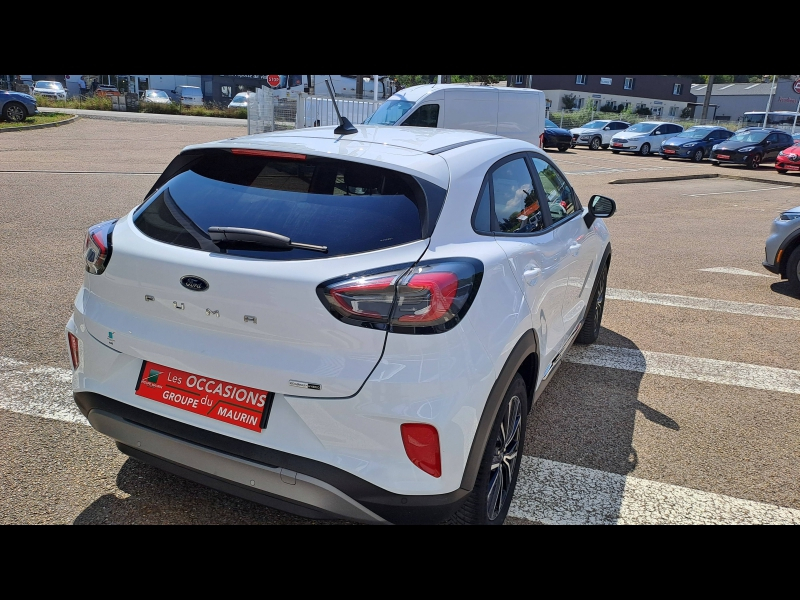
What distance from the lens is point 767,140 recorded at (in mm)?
27703

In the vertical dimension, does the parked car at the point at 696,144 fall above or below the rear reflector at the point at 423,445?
below

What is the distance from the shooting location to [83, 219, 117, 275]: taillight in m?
2.82

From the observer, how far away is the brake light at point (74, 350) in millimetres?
2930

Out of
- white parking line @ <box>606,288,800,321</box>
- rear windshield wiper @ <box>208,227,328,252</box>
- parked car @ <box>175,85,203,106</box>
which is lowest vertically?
parked car @ <box>175,85,203,106</box>

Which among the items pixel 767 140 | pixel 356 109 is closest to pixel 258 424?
pixel 356 109

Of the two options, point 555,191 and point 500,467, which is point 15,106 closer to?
point 555,191

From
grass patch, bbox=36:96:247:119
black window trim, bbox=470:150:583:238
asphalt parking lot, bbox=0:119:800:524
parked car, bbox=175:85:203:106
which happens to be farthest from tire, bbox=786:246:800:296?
parked car, bbox=175:85:203:106

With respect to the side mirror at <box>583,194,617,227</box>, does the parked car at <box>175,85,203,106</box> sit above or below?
below

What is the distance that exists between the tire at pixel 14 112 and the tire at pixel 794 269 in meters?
24.9

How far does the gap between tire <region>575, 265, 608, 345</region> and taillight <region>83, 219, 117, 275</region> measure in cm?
371

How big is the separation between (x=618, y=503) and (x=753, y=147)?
2859 centimetres

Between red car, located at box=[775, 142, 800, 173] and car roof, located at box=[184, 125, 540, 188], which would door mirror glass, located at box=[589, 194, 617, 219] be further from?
red car, located at box=[775, 142, 800, 173]

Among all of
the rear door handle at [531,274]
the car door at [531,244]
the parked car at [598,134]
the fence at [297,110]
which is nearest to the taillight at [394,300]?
the car door at [531,244]

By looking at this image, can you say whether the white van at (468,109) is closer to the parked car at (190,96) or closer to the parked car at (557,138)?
the parked car at (557,138)
